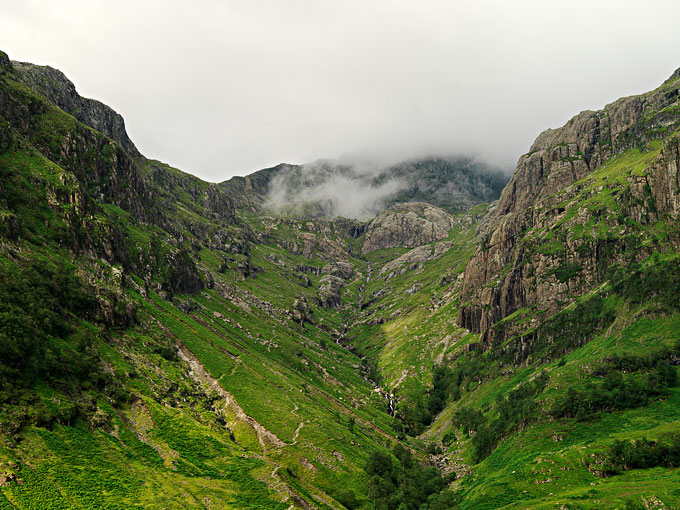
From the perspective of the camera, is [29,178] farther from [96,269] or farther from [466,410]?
[466,410]

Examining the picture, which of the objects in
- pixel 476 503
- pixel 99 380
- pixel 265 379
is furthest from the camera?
pixel 265 379

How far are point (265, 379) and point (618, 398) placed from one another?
5516 inches

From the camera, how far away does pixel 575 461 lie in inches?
3885

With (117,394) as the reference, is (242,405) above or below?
below

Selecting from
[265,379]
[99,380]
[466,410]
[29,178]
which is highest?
[29,178]

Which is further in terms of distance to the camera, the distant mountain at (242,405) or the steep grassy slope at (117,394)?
the distant mountain at (242,405)

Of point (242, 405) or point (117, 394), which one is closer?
point (117, 394)

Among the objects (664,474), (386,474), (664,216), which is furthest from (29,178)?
(664,216)

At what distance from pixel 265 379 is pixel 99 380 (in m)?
87.4

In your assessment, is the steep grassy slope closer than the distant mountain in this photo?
Yes

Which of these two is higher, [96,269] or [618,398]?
[96,269]

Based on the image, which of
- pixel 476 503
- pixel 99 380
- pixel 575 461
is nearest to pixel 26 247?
pixel 99 380

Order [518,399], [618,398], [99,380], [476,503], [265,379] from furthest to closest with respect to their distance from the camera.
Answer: [265,379] < [518,399] < [618,398] < [476,503] < [99,380]

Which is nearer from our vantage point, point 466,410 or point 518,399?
point 518,399
